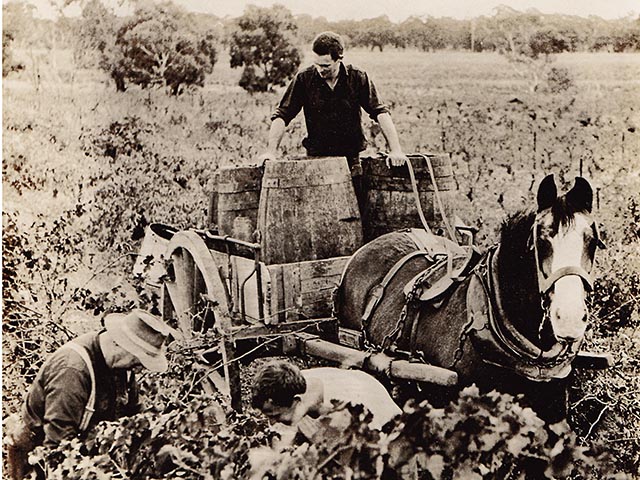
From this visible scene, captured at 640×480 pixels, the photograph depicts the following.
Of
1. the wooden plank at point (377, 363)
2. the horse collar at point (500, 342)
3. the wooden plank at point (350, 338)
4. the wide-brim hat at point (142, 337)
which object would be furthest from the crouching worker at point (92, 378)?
the horse collar at point (500, 342)

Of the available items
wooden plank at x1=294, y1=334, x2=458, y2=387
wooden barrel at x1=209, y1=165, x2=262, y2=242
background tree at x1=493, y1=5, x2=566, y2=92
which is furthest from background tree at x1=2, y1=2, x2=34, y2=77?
background tree at x1=493, y1=5, x2=566, y2=92

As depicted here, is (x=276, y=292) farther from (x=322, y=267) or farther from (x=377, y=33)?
(x=377, y=33)

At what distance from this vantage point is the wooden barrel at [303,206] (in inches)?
136

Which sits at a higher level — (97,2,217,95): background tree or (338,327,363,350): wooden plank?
(97,2,217,95): background tree

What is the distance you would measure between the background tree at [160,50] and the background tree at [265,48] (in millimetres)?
112

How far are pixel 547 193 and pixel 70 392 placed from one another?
1.68m

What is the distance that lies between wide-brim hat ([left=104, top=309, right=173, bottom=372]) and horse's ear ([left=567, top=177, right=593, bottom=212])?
148 cm

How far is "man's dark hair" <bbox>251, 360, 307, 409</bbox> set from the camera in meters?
2.51

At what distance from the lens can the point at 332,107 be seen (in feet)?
11.5

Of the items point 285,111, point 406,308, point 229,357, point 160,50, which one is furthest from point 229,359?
point 160,50

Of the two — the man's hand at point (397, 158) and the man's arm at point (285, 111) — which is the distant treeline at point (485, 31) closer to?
the man's arm at point (285, 111)

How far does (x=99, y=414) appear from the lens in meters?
2.95

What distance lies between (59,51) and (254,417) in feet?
5.54

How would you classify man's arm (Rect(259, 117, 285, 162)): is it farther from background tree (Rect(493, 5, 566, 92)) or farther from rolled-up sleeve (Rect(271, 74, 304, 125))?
background tree (Rect(493, 5, 566, 92))
